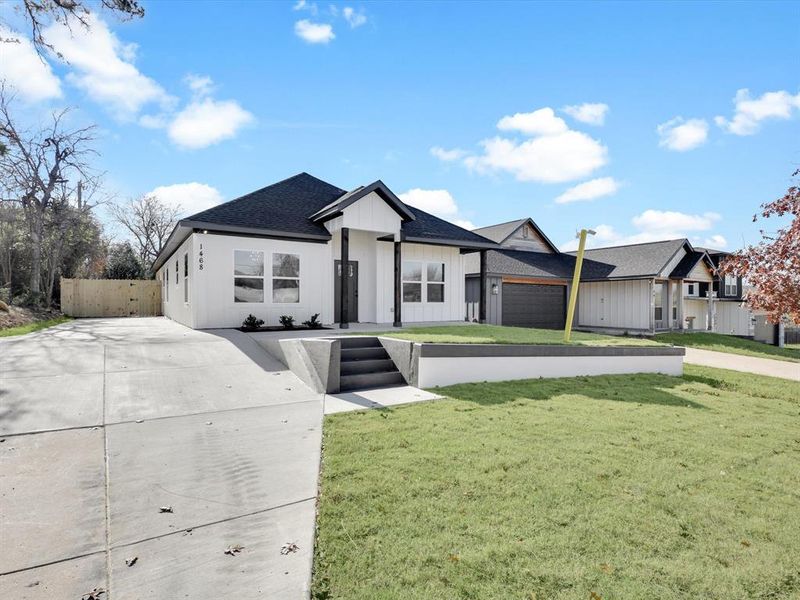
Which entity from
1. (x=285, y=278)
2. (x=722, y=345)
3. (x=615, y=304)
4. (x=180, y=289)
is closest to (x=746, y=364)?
(x=722, y=345)

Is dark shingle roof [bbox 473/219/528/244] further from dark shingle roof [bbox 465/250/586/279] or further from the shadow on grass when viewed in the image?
the shadow on grass

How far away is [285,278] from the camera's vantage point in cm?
1187

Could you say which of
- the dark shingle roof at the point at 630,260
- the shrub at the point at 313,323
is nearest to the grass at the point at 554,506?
the shrub at the point at 313,323

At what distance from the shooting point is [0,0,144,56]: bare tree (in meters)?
8.85

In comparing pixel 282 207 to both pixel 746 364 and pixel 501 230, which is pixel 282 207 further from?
pixel 746 364

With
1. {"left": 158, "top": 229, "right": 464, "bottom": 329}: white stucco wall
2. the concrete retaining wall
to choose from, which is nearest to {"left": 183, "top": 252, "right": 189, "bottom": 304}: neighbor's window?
{"left": 158, "top": 229, "right": 464, "bottom": 329}: white stucco wall

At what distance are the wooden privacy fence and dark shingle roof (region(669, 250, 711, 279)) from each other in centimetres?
2634

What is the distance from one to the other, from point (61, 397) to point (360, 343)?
4621 mm

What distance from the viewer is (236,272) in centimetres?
1123

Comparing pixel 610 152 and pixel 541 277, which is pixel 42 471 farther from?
pixel 541 277

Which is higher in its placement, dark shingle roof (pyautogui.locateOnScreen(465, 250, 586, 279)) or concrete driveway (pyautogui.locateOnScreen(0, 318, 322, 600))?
dark shingle roof (pyautogui.locateOnScreen(465, 250, 586, 279))

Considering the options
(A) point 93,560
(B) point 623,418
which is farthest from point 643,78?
(A) point 93,560

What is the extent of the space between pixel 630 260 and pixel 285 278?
60.4ft

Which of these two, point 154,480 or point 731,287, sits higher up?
point 731,287
